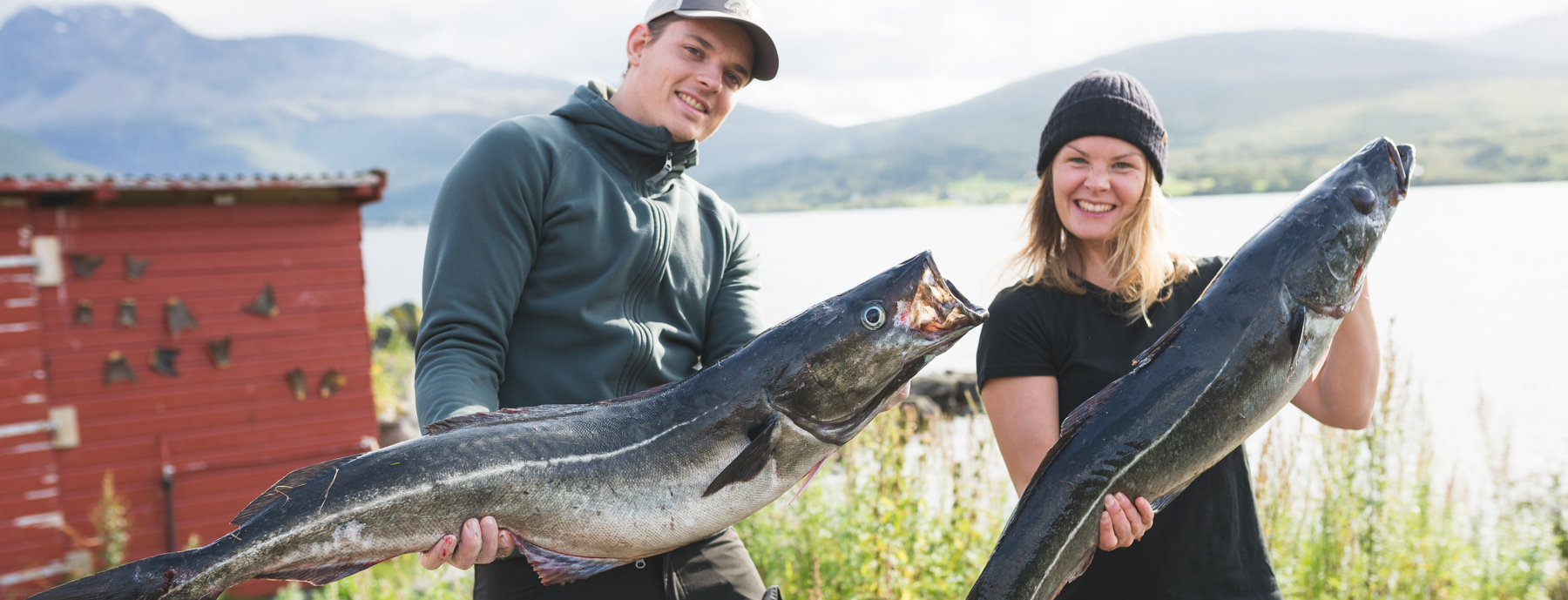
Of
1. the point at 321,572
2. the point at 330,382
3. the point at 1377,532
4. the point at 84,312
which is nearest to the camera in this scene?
the point at 321,572

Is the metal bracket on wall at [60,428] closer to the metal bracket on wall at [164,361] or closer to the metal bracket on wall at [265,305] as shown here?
the metal bracket on wall at [164,361]

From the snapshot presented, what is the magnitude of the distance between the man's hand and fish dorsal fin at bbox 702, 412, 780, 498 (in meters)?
0.51

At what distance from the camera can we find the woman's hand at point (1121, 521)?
90.3 inches

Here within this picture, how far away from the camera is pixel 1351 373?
276 cm

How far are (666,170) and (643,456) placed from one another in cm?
109

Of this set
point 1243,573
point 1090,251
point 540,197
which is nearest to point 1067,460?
point 1243,573

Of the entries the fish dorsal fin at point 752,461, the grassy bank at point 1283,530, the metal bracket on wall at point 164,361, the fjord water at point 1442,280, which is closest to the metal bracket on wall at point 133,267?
the metal bracket on wall at point 164,361

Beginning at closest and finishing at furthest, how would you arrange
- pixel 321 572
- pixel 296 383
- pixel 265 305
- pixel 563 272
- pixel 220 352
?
pixel 321 572
pixel 563 272
pixel 220 352
pixel 265 305
pixel 296 383

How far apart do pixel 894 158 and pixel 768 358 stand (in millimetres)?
166995

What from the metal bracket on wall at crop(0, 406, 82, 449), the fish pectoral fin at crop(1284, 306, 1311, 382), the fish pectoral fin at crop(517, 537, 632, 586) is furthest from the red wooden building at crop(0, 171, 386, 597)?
the fish pectoral fin at crop(1284, 306, 1311, 382)

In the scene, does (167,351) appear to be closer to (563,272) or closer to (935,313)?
(563,272)

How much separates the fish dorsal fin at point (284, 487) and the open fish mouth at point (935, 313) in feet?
4.42

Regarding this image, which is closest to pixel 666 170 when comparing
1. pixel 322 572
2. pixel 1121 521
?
pixel 322 572

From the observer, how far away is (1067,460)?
7.63 ft
